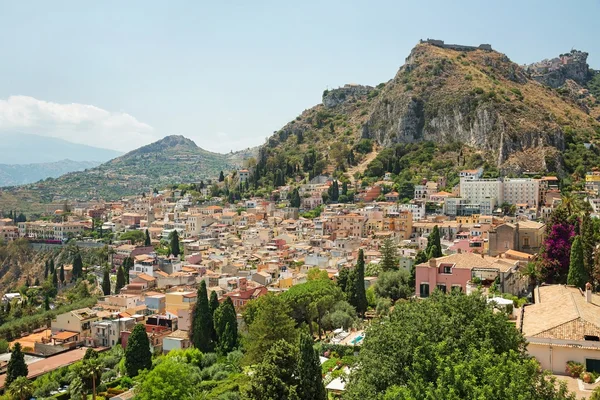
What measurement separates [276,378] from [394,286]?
16278 millimetres

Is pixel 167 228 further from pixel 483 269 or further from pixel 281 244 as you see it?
pixel 483 269

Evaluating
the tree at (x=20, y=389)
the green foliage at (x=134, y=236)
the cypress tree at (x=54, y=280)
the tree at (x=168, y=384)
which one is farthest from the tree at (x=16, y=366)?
the green foliage at (x=134, y=236)

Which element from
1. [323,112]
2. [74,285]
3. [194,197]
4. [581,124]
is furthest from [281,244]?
[323,112]

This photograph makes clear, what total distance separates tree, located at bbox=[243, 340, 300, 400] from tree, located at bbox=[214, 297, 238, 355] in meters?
12.5

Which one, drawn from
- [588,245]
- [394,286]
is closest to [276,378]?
[588,245]

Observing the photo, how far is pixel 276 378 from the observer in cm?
1895

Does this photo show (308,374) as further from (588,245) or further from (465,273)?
(588,245)

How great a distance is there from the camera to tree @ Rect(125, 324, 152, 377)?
1224 inches

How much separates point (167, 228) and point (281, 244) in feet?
74.4

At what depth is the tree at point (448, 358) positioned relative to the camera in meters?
12.4

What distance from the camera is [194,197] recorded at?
3826 inches

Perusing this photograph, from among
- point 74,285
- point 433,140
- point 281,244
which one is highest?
point 433,140

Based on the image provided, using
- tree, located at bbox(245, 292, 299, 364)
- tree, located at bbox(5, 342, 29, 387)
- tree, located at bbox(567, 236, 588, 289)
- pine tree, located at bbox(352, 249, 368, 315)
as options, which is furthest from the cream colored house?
tree, located at bbox(5, 342, 29, 387)

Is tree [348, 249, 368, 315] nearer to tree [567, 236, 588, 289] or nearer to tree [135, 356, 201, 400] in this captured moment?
tree [135, 356, 201, 400]
